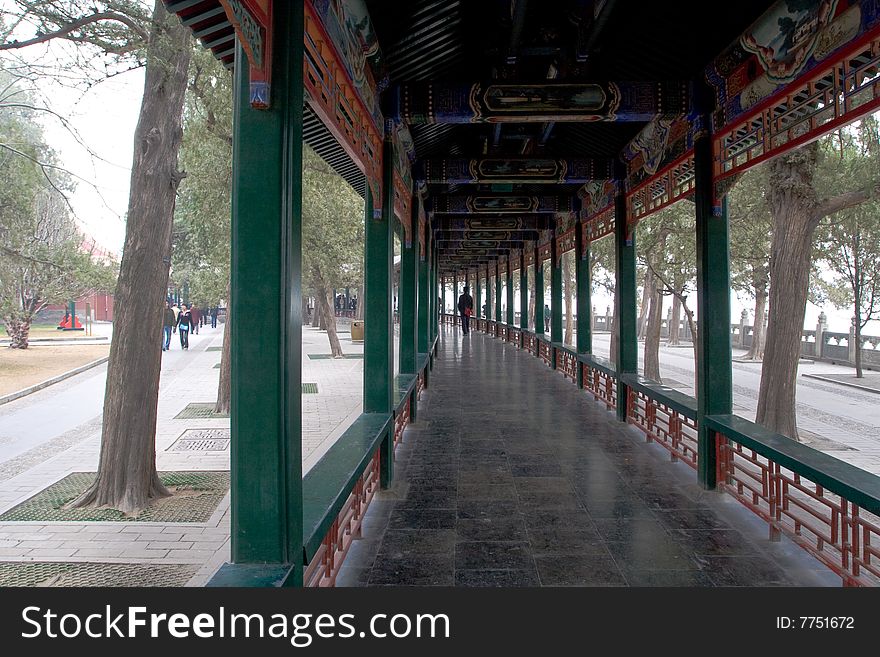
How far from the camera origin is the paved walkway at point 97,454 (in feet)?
15.6

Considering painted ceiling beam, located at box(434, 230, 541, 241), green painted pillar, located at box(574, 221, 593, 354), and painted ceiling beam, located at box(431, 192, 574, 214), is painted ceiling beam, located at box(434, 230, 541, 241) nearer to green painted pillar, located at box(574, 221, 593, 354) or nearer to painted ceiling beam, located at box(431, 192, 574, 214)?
painted ceiling beam, located at box(431, 192, 574, 214)

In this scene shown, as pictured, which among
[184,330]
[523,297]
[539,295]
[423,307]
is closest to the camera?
[423,307]

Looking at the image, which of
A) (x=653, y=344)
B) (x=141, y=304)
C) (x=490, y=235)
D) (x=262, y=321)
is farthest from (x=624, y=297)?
(x=490, y=235)

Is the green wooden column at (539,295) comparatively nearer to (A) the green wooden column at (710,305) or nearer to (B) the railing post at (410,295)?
(B) the railing post at (410,295)

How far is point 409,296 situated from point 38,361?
15.8 meters

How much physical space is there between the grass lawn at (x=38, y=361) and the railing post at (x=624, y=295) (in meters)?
12.8

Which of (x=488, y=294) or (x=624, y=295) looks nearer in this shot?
(x=624, y=295)

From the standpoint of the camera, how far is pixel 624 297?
834 cm

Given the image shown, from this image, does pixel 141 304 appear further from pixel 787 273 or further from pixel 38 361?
pixel 38 361

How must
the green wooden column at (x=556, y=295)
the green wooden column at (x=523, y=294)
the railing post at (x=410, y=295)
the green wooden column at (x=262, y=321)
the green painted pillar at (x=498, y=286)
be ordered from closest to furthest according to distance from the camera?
the green wooden column at (x=262, y=321) → the railing post at (x=410, y=295) → the green wooden column at (x=556, y=295) → the green wooden column at (x=523, y=294) → the green painted pillar at (x=498, y=286)

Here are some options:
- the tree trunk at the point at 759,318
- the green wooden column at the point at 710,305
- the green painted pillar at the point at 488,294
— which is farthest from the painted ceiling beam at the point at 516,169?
the green painted pillar at the point at 488,294

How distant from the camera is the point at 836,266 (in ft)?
49.4

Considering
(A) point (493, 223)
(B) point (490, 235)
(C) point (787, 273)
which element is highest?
(B) point (490, 235)

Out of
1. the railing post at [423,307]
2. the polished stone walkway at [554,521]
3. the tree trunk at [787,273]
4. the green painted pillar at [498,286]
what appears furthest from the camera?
the green painted pillar at [498,286]
